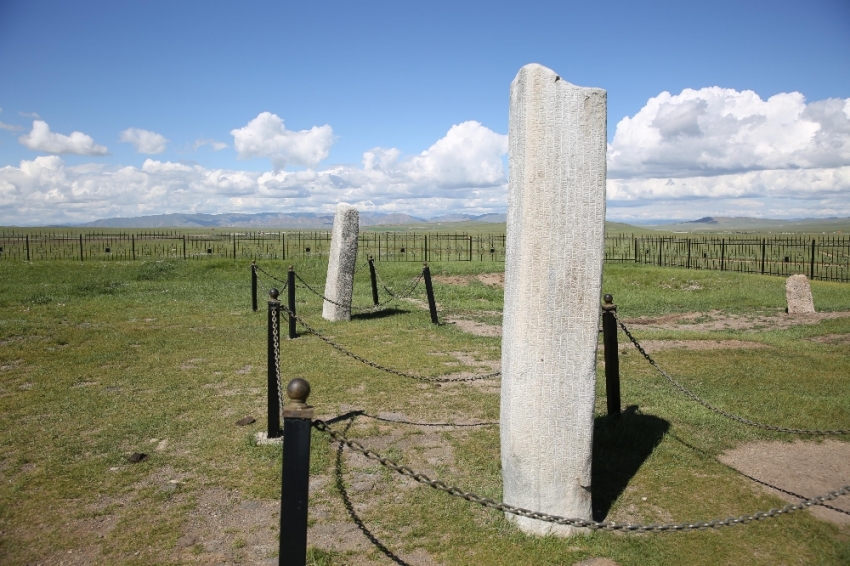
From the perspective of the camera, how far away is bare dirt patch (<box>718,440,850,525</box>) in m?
4.93

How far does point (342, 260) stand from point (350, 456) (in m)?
8.27

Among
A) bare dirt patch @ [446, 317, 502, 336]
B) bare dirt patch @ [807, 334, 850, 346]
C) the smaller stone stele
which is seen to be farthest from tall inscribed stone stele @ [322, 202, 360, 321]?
the smaller stone stele

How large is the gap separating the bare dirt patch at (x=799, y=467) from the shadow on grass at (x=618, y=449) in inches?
27.9

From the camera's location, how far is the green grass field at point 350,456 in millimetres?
4207

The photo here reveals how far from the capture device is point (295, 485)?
123 inches

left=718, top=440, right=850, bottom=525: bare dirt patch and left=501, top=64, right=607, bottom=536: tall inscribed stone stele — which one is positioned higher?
left=501, top=64, right=607, bottom=536: tall inscribed stone stele

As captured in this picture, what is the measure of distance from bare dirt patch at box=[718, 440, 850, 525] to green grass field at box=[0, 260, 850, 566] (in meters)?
0.20

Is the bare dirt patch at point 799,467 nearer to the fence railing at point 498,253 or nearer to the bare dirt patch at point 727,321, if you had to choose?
the bare dirt patch at point 727,321

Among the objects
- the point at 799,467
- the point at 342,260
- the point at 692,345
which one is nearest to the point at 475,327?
the point at 342,260

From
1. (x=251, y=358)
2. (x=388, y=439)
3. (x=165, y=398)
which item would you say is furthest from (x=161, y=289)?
(x=388, y=439)

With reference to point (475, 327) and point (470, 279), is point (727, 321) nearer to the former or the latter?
point (475, 327)

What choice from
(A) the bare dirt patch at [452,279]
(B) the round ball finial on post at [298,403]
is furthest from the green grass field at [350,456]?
(A) the bare dirt patch at [452,279]

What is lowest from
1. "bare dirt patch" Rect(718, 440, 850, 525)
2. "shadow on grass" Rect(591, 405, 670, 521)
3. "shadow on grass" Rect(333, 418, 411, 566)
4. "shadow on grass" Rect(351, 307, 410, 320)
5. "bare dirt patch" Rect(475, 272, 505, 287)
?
"shadow on grass" Rect(333, 418, 411, 566)

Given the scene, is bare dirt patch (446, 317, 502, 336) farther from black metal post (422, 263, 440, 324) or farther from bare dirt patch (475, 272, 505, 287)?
bare dirt patch (475, 272, 505, 287)
